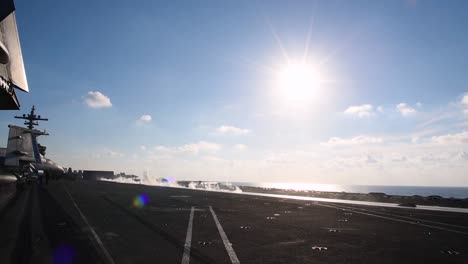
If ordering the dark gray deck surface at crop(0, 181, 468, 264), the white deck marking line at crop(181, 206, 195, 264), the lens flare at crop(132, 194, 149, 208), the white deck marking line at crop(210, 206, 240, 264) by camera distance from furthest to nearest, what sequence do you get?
1. the lens flare at crop(132, 194, 149, 208)
2. the dark gray deck surface at crop(0, 181, 468, 264)
3. the white deck marking line at crop(210, 206, 240, 264)
4. the white deck marking line at crop(181, 206, 195, 264)

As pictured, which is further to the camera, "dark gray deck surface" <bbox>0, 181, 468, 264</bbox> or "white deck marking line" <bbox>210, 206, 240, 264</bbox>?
"dark gray deck surface" <bbox>0, 181, 468, 264</bbox>

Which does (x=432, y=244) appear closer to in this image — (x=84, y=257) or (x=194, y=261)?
(x=194, y=261)

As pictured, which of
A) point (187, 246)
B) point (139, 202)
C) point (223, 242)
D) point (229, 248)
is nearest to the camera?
point (229, 248)

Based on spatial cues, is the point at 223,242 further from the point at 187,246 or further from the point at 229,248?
the point at 187,246

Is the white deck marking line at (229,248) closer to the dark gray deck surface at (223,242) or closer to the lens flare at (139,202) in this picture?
the dark gray deck surface at (223,242)

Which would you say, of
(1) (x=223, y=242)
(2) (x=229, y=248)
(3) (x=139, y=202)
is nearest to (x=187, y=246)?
(2) (x=229, y=248)

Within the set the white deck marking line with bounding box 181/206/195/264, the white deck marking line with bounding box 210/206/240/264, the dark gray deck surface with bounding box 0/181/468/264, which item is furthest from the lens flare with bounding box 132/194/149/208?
the white deck marking line with bounding box 210/206/240/264

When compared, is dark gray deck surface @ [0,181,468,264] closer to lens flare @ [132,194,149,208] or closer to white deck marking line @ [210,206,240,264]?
white deck marking line @ [210,206,240,264]

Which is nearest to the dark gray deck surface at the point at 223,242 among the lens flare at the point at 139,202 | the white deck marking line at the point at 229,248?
the white deck marking line at the point at 229,248

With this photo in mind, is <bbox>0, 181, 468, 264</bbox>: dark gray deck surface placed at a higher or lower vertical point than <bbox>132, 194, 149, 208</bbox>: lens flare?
lower

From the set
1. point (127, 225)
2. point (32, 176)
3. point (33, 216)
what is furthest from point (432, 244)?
point (32, 176)

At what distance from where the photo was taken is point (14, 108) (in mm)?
16453

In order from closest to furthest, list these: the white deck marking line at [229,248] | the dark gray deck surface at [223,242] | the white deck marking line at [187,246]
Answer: the white deck marking line at [187,246], the white deck marking line at [229,248], the dark gray deck surface at [223,242]

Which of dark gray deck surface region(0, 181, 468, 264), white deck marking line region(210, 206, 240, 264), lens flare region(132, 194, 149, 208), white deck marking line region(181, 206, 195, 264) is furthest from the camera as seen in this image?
lens flare region(132, 194, 149, 208)
